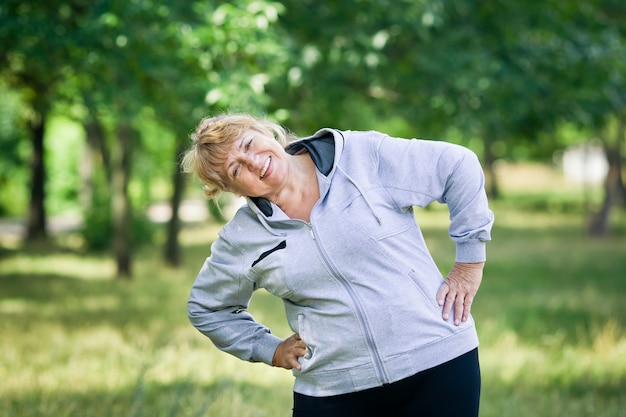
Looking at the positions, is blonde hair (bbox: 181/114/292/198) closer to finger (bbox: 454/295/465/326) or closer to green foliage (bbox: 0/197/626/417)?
finger (bbox: 454/295/465/326)

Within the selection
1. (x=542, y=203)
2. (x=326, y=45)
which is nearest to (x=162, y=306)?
(x=326, y=45)

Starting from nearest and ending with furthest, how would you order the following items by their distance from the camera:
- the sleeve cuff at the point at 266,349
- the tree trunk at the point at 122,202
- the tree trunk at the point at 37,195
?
the sleeve cuff at the point at 266,349
the tree trunk at the point at 122,202
the tree trunk at the point at 37,195

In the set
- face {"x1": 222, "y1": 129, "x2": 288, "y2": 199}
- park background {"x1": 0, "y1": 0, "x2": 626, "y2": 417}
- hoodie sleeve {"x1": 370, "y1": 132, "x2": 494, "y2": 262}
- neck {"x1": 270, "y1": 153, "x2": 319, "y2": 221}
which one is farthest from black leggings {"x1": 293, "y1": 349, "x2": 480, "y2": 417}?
park background {"x1": 0, "y1": 0, "x2": 626, "y2": 417}

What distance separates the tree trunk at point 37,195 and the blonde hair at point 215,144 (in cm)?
1981

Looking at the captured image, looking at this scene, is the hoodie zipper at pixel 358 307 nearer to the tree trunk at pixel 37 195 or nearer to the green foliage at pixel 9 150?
the tree trunk at pixel 37 195

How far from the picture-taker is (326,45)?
10.2 meters

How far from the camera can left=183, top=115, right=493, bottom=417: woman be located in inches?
114

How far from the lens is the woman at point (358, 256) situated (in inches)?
114

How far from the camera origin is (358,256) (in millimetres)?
2873

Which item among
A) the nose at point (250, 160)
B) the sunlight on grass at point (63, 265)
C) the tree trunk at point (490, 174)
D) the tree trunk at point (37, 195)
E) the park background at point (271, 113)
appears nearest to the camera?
the nose at point (250, 160)

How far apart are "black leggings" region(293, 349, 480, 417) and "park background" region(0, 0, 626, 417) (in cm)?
147

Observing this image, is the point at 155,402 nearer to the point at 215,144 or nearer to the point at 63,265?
the point at 215,144

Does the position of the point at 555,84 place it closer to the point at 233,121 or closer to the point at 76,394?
the point at 76,394

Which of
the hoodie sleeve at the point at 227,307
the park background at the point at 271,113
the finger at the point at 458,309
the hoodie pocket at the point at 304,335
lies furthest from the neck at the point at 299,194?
the park background at the point at 271,113
